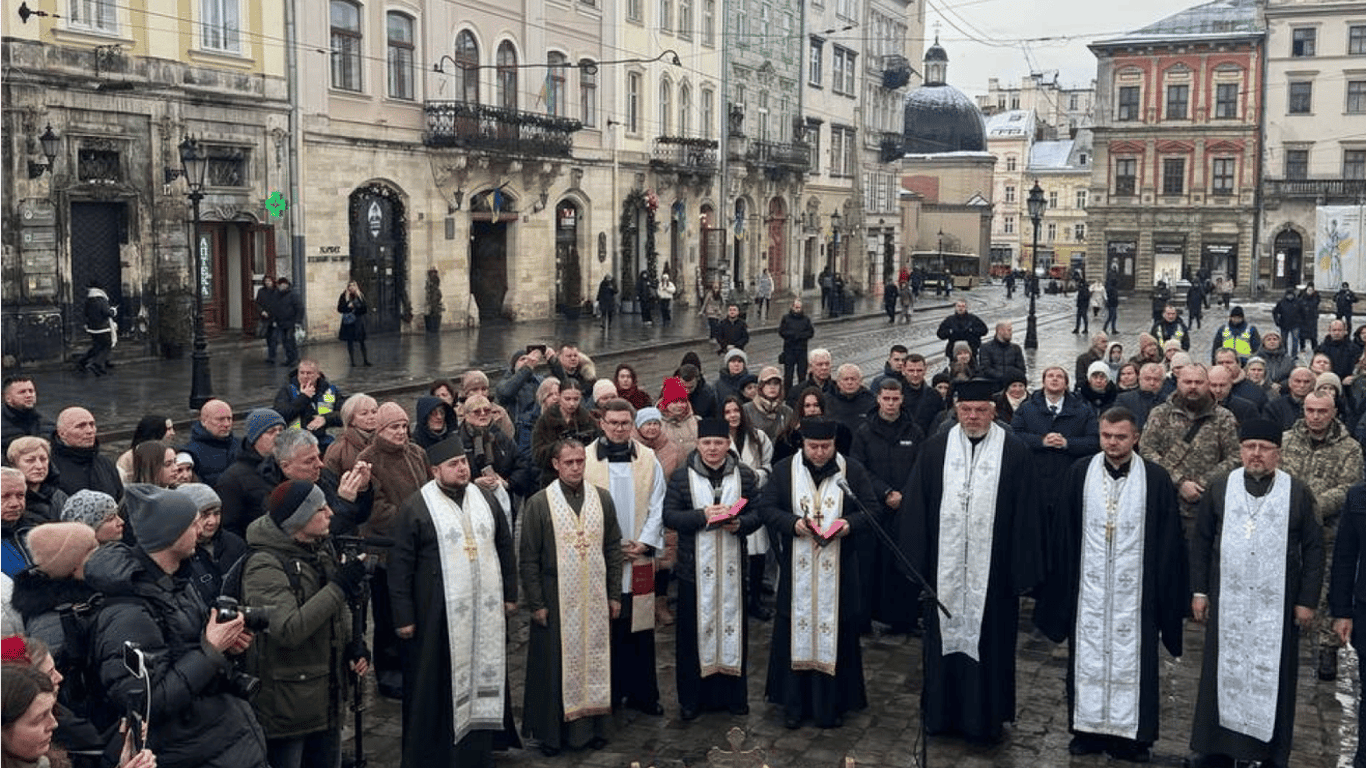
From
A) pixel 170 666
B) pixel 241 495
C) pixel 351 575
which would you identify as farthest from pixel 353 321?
pixel 170 666

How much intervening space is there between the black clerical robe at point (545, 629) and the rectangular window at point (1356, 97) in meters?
64.9

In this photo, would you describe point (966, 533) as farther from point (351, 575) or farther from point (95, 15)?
point (95, 15)

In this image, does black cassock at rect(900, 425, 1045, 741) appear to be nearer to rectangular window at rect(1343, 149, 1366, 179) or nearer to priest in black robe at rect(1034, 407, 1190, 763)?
priest in black robe at rect(1034, 407, 1190, 763)

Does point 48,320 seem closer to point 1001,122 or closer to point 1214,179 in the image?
point 1214,179

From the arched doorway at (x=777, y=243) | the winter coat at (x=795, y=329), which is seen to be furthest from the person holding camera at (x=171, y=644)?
the arched doorway at (x=777, y=243)

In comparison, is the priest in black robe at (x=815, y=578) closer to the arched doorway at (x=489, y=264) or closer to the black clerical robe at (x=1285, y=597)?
the black clerical robe at (x=1285, y=597)

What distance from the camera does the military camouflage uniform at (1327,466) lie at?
28.3 feet

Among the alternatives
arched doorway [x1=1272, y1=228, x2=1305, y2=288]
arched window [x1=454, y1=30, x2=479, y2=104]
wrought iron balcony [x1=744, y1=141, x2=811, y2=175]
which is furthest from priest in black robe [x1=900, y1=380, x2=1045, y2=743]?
arched doorway [x1=1272, y1=228, x2=1305, y2=288]

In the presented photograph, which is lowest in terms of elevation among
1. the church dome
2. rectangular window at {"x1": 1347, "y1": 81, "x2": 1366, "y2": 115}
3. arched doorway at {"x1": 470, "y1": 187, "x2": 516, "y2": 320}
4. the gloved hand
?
the gloved hand

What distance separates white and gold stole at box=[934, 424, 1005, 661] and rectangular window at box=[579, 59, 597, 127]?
32032mm

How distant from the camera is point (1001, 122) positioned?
373 feet

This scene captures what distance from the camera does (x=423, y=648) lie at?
6.89 metres

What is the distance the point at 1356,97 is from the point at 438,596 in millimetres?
66225

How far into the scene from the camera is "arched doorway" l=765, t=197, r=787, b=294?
53.0m
